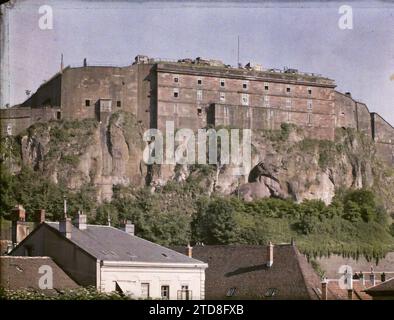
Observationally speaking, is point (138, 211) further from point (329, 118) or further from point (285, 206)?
point (329, 118)

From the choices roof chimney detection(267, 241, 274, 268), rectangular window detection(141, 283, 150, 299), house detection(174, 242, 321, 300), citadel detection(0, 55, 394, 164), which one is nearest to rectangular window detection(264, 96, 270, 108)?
citadel detection(0, 55, 394, 164)

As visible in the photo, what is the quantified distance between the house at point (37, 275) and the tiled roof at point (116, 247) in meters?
0.56

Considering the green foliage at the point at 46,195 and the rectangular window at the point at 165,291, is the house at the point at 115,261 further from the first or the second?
the green foliage at the point at 46,195

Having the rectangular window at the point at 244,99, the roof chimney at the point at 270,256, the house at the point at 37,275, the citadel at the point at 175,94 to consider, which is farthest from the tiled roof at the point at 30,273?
the rectangular window at the point at 244,99

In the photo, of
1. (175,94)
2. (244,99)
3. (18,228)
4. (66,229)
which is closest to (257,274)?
(18,228)

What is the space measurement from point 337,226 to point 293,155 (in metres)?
6.26

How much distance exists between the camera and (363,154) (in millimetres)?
61844

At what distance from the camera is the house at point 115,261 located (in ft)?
51.0

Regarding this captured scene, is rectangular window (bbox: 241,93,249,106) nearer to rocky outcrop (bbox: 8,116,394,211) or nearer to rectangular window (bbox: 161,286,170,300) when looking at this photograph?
rocky outcrop (bbox: 8,116,394,211)

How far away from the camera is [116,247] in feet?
59.1
